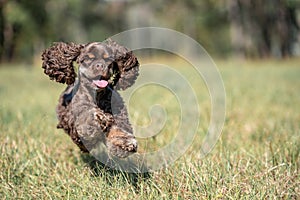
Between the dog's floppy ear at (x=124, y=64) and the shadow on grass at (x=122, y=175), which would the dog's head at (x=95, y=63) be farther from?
the shadow on grass at (x=122, y=175)

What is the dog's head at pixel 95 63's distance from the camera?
321cm

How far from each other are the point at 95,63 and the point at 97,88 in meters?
0.18

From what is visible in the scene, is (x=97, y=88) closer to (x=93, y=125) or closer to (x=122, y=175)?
(x=93, y=125)

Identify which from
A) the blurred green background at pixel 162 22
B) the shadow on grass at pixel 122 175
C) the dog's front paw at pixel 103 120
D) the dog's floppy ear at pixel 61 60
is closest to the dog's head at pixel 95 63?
the dog's floppy ear at pixel 61 60

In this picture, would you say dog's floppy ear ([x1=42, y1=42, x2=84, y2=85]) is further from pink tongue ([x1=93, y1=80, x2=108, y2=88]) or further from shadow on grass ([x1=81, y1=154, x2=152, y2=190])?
shadow on grass ([x1=81, y1=154, x2=152, y2=190])

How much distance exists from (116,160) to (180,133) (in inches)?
62.8

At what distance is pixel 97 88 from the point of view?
10.6 feet

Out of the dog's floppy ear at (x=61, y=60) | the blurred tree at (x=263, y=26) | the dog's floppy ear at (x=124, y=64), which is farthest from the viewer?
the blurred tree at (x=263, y=26)

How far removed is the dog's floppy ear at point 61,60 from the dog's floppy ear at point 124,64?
12.1 inches

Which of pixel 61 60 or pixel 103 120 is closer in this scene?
pixel 103 120

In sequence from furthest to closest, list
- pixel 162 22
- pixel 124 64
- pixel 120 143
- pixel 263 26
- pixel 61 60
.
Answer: pixel 162 22, pixel 263 26, pixel 61 60, pixel 124 64, pixel 120 143

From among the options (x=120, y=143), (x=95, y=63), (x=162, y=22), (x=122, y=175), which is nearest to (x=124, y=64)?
(x=95, y=63)

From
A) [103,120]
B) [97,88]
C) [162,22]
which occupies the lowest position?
[103,120]

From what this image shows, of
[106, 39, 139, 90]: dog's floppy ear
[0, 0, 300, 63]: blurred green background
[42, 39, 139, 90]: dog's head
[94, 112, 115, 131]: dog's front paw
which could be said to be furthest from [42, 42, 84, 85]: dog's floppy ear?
[0, 0, 300, 63]: blurred green background
